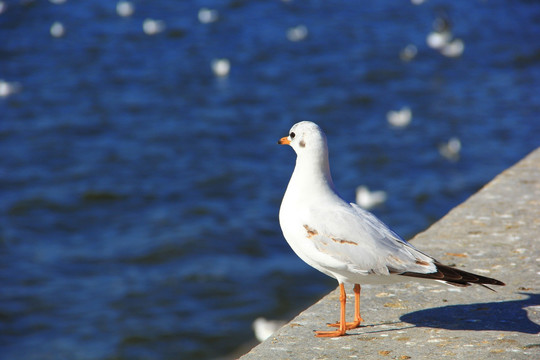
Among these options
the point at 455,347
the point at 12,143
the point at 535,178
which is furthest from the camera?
the point at 12,143

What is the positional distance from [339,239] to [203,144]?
12261mm

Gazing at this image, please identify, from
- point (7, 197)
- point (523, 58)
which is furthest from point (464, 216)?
point (523, 58)

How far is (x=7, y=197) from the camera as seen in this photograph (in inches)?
573

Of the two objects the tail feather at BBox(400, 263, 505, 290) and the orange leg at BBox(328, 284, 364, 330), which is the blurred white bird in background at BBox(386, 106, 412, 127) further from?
the tail feather at BBox(400, 263, 505, 290)

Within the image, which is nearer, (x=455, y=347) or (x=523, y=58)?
(x=455, y=347)

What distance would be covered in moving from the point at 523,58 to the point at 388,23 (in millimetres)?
4628

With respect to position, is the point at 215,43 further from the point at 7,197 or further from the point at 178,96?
the point at 7,197

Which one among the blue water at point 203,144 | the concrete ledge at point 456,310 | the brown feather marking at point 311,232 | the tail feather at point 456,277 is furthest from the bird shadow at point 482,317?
the blue water at point 203,144

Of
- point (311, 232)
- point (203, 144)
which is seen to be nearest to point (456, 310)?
point (311, 232)

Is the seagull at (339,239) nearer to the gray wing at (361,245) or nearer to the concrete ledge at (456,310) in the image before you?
the gray wing at (361,245)

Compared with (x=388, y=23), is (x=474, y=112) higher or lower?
lower

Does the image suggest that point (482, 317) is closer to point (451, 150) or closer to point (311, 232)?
point (311, 232)

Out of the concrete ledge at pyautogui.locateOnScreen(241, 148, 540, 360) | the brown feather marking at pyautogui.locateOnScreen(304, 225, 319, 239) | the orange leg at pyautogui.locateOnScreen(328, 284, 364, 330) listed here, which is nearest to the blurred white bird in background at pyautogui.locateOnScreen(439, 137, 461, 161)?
the concrete ledge at pyautogui.locateOnScreen(241, 148, 540, 360)

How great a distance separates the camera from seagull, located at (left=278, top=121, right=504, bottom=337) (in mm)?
3994
